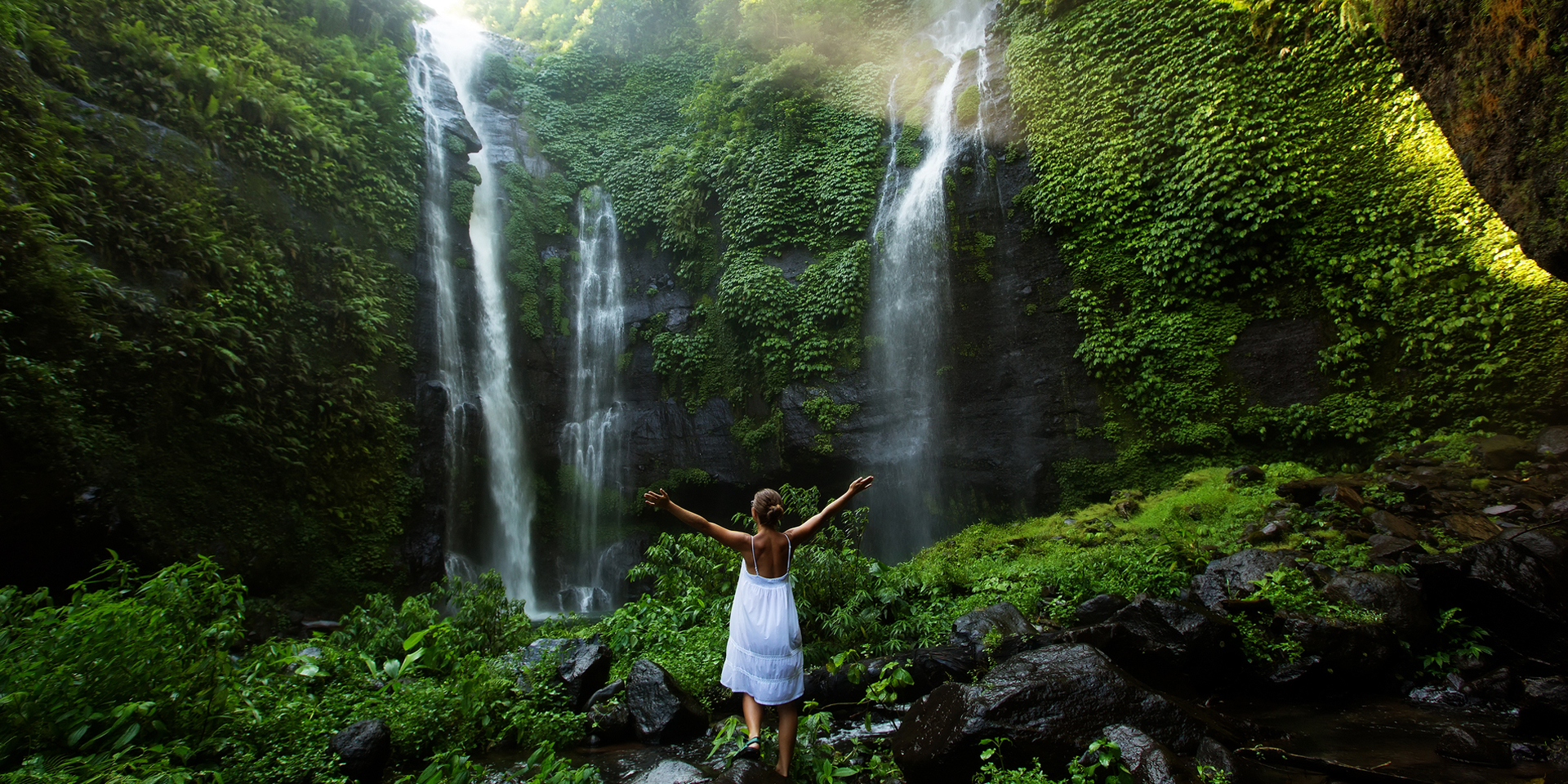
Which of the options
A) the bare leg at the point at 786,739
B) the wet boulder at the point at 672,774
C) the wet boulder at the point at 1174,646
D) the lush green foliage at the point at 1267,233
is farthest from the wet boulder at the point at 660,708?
the lush green foliage at the point at 1267,233

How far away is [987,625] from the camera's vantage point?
553cm

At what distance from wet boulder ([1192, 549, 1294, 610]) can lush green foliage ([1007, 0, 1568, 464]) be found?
478 cm

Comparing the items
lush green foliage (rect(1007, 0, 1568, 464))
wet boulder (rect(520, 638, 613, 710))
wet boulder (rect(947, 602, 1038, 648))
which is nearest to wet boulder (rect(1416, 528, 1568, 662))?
wet boulder (rect(947, 602, 1038, 648))

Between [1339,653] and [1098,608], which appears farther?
[1098,608]

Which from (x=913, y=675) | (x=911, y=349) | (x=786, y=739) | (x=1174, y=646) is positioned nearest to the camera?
(x=786, y=739)

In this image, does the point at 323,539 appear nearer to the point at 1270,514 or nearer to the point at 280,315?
the point at 280,315

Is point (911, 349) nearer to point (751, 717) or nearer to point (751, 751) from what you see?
point (751, 717)

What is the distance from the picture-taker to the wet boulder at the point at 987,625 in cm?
537

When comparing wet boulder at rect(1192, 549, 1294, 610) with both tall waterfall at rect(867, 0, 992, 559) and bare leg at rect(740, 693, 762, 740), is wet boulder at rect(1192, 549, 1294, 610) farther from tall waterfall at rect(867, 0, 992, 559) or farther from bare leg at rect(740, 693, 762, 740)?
tall waterfall at rect(867, 0, 992, 559)

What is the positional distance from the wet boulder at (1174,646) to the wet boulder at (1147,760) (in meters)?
1.42

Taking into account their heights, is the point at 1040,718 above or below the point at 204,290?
below

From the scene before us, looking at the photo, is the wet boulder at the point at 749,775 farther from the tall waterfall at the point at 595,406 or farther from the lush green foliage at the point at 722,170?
the tall waterfall at the point at 595,406

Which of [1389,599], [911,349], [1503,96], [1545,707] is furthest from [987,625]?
[911,349]

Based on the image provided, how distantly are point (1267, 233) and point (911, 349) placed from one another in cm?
565
